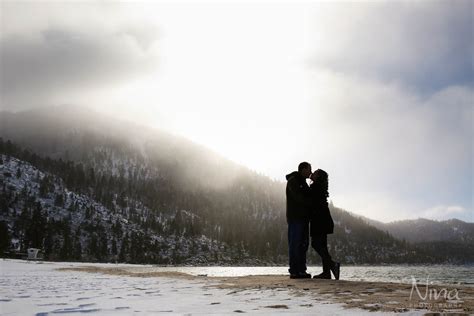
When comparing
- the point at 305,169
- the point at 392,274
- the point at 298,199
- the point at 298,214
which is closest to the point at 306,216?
the point at 298,214

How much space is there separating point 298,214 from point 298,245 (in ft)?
3.26

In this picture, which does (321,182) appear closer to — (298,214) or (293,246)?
(298,214)

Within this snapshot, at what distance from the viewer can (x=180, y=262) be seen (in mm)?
167375

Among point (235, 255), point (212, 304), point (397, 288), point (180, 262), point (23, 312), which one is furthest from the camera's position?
point (235, 255)

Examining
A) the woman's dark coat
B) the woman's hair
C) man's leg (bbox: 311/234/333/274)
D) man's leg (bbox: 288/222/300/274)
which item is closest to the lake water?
man's leg (bbox: 311/234/333/274)

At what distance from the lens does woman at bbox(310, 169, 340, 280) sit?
1182 centimetres

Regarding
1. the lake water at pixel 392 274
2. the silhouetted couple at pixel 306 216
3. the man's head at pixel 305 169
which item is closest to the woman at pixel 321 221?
the silhouetted couple at pixel 306 216

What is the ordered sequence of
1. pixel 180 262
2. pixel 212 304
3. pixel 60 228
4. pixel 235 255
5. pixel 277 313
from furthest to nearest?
1. pixel 235 255
2. pixel 180 262
3. pixel 60 228
4. pixel 212 304
5. pixel 277 313

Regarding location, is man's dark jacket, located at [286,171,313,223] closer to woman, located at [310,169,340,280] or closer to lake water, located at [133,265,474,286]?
woman, located at [310,169,340,280]

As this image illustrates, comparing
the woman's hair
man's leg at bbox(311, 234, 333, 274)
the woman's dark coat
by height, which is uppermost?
the woman's hair

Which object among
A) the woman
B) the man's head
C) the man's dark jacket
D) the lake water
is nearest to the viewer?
the woman

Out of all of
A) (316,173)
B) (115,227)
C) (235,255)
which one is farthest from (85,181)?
(316,173)

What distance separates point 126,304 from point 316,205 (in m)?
7.52

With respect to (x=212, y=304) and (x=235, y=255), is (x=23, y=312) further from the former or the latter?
(x=235, y=255)
